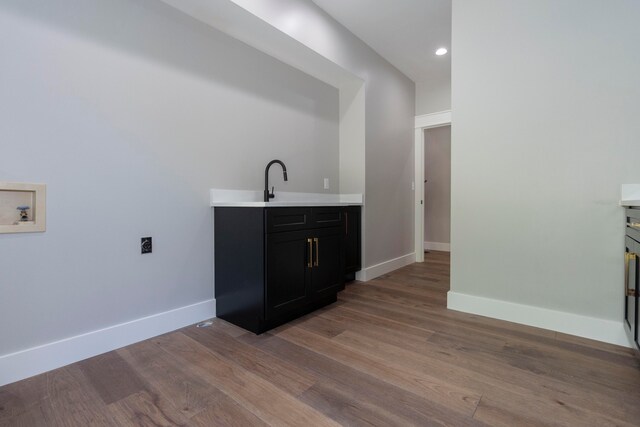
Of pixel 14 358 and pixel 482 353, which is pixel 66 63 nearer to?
pixel 14 358

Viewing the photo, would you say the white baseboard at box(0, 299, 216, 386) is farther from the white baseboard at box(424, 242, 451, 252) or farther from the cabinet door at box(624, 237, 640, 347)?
the white baseboard at box(424, 242, 451, 252)

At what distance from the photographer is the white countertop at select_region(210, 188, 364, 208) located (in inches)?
82.4

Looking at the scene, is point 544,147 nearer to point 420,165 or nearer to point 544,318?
point 544,318

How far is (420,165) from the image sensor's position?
4.41m

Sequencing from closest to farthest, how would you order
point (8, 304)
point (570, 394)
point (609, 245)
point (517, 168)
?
1. point (570, 394)
2. point (8, 304)
3. point (609, 245)
4. point (517, 168)

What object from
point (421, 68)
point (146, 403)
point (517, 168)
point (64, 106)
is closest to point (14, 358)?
point (146, 403)

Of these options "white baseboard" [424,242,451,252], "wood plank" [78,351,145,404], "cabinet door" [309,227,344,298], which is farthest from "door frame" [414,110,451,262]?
"wood plank" [78,351,145,404]

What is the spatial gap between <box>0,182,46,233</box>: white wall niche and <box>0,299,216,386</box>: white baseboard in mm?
606

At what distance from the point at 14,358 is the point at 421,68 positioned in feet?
14.5

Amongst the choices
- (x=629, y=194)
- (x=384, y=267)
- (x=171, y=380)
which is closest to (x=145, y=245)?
(x=171, y=380)

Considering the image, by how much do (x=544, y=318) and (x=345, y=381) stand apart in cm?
151

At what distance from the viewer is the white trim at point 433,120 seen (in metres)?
4.05

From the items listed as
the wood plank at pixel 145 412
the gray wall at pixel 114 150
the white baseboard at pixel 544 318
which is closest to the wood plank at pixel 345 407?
the wood plank at pixel 145 412

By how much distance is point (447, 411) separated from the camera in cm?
126
